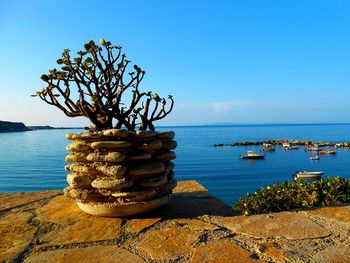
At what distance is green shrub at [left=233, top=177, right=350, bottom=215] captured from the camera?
145 inches

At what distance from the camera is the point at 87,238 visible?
2504mm

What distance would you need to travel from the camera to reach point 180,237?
7.83ft

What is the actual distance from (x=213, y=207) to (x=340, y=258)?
1765mm

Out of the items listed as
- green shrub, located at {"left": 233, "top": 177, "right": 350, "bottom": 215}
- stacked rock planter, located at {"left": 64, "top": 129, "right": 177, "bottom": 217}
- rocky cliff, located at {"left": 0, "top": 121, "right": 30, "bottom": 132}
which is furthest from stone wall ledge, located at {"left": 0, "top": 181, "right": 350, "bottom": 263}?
rocky cliff, located at {"left": 0, "top": 121, "right": 30, "bottom": 132}

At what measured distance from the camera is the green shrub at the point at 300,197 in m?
3.68

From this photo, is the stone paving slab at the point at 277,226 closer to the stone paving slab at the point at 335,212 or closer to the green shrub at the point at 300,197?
the stone paving slab at the point at 335,212

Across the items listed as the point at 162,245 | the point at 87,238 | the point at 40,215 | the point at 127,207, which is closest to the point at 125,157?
the point at 127,207

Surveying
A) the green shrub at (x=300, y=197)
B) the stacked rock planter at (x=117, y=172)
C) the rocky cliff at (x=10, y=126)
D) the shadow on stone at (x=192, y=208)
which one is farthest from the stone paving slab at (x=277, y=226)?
the rocky cliff at (x=10, y=126)

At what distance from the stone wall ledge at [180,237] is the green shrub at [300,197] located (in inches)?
32.7

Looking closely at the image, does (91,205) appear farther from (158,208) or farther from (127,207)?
(158,208)

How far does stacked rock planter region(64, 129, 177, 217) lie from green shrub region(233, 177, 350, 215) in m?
1.33

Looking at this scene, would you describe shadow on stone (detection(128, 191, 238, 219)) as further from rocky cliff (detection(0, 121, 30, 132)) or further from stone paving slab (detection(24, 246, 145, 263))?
rocky cliff (detection(0, 121, 30, 132))

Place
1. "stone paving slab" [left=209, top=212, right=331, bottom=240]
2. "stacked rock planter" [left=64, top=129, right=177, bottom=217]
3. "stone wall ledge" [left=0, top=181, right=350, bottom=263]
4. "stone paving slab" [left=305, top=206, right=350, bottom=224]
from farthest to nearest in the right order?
"stacked rock planter" [left=64, top=129, right=177, bottom=217]
"stone paving slab" [left=305, top=206, right=350, bottom=224]
"stone paving slab" [left=209, top=212, right=331, bottom=240]
"stone wall ledge" [left=0, top=181, right=350, bottom=263]

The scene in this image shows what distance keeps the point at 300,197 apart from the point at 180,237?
2.10 meters
